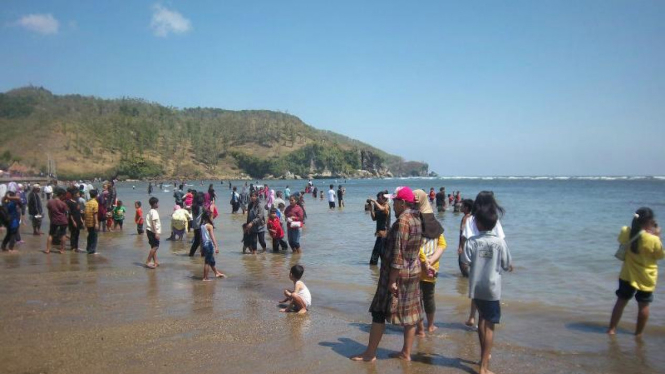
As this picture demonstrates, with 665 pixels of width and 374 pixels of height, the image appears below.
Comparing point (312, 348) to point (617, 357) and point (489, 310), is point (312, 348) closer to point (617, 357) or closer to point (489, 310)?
point (489, 310)

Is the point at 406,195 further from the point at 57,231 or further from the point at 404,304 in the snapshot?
the point at 57,231

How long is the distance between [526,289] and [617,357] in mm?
3972

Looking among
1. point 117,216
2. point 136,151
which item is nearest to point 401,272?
point 117,216

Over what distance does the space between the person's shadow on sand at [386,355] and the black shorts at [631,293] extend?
266 cm

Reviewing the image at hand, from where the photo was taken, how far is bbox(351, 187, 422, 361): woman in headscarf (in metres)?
4.96

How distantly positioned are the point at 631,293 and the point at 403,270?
3594 millimetres

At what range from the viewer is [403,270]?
504cm

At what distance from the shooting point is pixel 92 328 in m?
6.39

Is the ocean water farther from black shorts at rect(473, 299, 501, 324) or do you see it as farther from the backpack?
the backpack

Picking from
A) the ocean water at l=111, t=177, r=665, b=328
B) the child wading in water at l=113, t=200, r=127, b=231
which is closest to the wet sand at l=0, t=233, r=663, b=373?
the ocean water at l=111, t=177, r=665, b=328

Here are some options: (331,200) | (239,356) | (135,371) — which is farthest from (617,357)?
(331,200)

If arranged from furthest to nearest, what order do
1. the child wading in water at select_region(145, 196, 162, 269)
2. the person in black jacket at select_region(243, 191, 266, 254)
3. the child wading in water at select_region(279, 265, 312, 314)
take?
1. the person in black jacket at select_region(243, 191, 266, 254)
2. the child wading in water at select_region(145, 196, 162, 269)
3. the child wading in water at select_region(279, 265, 312, 314)

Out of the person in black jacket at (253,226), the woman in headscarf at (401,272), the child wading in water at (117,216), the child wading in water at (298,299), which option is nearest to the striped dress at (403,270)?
the woman in headscarf at (401,272)

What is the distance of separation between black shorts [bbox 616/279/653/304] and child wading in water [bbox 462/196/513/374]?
2.60 metres
